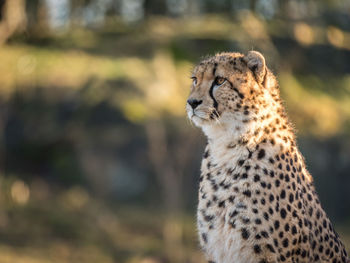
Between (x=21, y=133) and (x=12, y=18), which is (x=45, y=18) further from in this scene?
(x=21, y=133)

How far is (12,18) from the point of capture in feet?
38.1

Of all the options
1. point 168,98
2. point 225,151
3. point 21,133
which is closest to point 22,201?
point 21,133

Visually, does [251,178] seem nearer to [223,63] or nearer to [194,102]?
[194,102]

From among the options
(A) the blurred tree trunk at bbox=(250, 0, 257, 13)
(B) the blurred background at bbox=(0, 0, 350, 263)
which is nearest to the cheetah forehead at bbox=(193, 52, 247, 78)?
Answer: (B) the blurred background at bbox=(0, 0, 350, 263)

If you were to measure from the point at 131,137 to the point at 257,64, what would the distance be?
6655 millimetres

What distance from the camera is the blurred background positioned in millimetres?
9695

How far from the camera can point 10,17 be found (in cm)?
1152

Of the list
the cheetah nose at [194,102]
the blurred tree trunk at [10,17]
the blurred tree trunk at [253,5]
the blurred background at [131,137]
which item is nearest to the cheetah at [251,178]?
the cheetah nose at [194,102]

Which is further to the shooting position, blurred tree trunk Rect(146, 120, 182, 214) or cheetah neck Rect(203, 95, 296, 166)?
blurred tree trunk Rect(146, 120, 182, 214)

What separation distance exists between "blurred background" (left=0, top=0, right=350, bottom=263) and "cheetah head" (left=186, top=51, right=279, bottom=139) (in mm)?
6228

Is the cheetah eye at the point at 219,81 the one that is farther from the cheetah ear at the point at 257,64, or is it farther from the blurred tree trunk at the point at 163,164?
the blurred tree trunk at the point at 163,164

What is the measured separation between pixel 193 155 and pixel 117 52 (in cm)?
285

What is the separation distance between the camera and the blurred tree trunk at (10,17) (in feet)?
37.6

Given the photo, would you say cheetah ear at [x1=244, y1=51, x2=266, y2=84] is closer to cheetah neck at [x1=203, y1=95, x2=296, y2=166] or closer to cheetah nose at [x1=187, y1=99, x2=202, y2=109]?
cheetah neck at [x1=203, y1=95, x2=296, y2=166]
